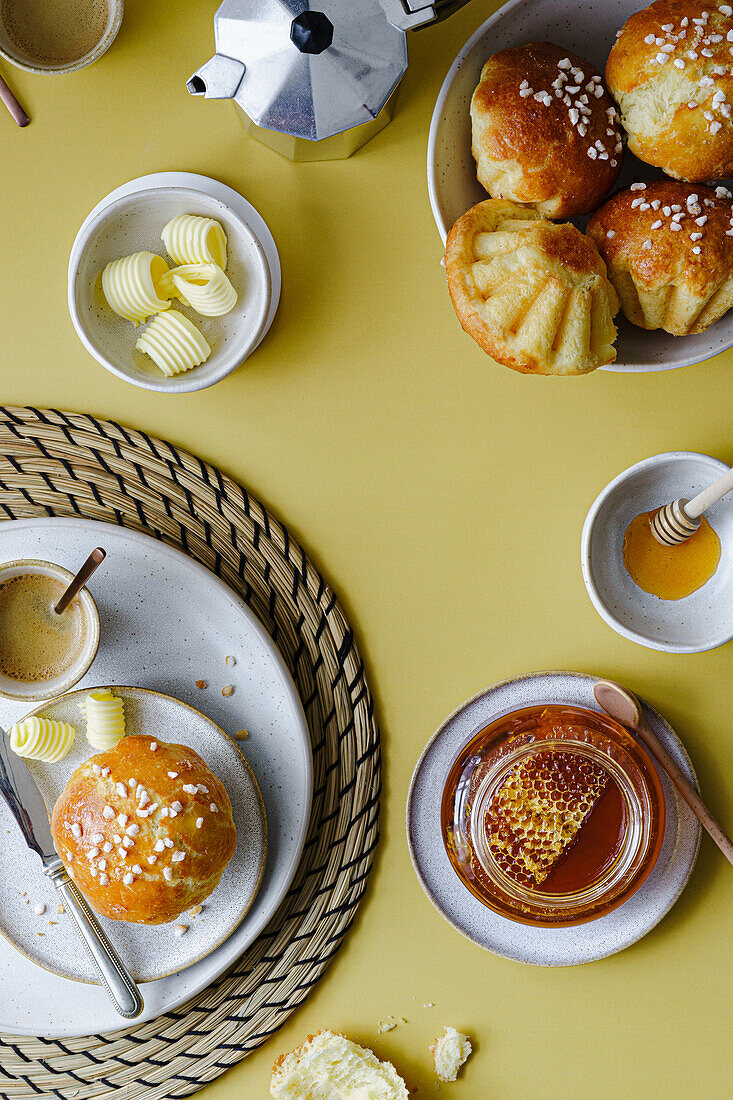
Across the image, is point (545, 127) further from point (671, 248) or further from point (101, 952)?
point (101, 952)

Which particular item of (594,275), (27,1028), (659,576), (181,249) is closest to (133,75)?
(181,249)

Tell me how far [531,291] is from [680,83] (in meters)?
0.25

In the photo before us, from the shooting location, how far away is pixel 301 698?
3.51ft

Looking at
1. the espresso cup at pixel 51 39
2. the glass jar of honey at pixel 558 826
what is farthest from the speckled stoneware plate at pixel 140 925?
the espresso cup at pixel 51 39

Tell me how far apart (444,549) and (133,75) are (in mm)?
716

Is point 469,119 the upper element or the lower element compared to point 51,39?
lower

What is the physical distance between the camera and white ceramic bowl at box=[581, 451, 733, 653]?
1000 mm

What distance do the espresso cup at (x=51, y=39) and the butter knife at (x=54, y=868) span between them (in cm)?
81

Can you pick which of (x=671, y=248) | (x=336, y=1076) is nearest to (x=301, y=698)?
(x=336, y=1076)

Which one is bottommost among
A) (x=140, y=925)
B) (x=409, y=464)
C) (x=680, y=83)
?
(x=140, y=925)

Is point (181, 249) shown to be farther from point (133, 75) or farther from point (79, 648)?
point (79, 648)

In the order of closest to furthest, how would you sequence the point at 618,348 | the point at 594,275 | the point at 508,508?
1. the point at 594,275
2. the point at 618,348
3. the point at 508,508

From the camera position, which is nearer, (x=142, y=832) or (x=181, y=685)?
(x=142, y=832)

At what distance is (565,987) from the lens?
1.10 m
